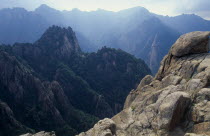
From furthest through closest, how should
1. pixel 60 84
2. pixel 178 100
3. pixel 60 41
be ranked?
1. pixel 60 41
2. pixel 60 84
3. pixel 178 100

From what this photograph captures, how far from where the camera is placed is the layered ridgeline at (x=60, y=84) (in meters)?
96.8

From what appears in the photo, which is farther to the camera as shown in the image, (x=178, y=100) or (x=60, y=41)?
(x=60, y=41)

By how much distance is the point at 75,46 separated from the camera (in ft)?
625

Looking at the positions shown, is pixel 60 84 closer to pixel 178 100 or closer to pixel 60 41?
pixel 60 41

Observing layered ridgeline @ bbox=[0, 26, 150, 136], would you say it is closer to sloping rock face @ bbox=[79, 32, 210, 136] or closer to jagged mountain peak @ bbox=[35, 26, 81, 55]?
jagged mountain peak @ bbox=[35, 26, 81, 55]

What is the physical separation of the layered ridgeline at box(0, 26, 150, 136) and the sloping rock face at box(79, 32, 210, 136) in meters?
63.1

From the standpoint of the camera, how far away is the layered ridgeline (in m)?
96.8

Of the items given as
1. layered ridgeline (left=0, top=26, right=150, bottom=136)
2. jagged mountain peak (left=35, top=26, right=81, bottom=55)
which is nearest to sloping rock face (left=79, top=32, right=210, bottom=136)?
layered ridgeline (left=0, top=26, right=150, bottom=136)

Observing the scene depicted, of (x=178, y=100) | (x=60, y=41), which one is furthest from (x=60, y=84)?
(x=178, y=100)

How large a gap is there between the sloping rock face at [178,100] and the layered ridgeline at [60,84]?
63.1 meters

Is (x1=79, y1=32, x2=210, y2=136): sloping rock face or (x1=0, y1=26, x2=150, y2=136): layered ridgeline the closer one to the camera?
(x1=79, y1=32, x2=210, y2=136): sloping rock face

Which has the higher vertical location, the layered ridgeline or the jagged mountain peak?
the jagged mountain peak

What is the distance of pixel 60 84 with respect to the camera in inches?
5630

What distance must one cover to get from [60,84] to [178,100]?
127 meters
